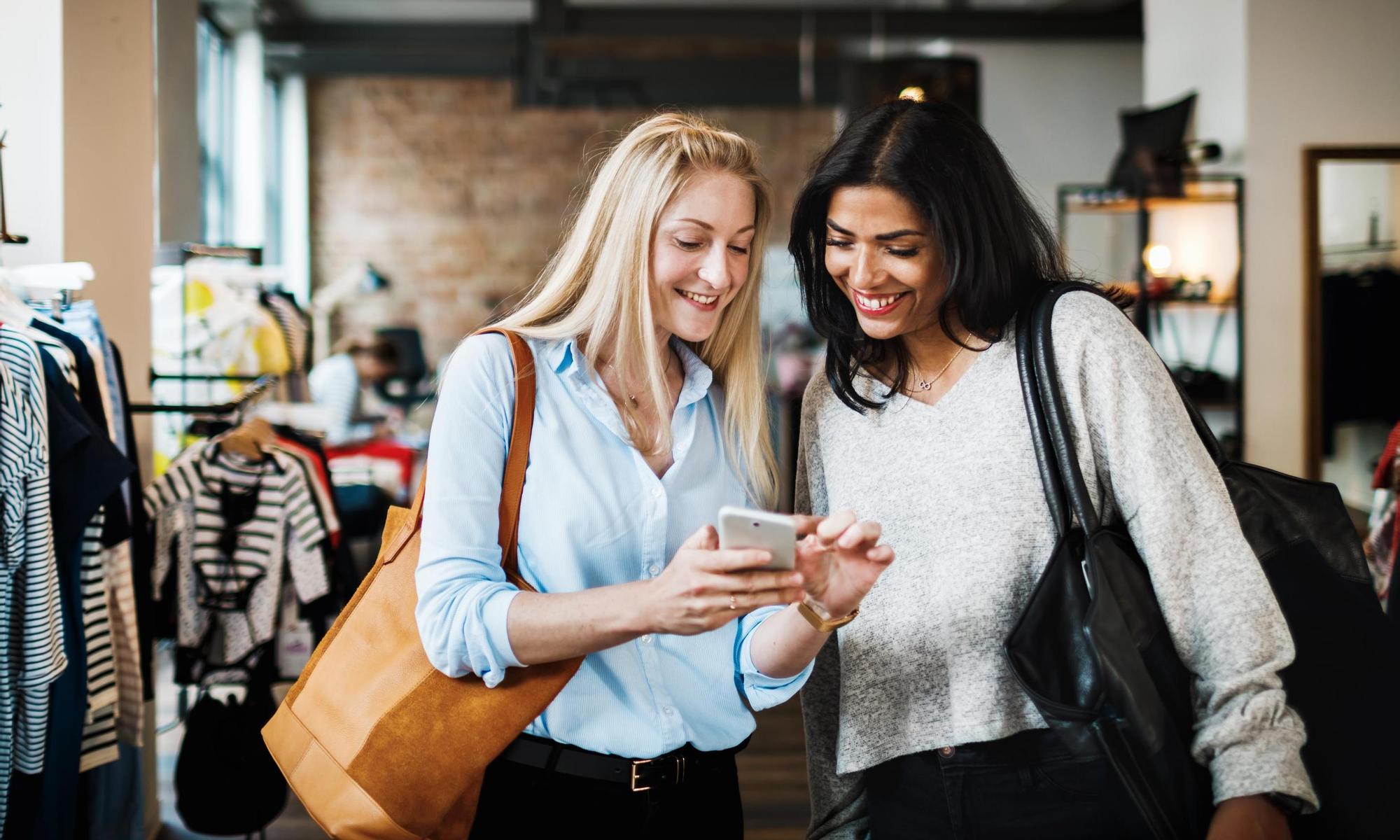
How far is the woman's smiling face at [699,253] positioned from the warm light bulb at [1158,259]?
15.2 ft

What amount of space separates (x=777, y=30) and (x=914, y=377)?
294 inches

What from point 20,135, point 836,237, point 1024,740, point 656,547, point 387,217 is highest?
point 387,217

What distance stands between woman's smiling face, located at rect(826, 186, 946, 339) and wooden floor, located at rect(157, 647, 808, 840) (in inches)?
85.6

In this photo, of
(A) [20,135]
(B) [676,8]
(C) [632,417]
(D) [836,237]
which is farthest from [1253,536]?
(B) [676,8]

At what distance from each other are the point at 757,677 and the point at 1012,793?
1.07ft

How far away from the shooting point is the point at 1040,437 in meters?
1.24

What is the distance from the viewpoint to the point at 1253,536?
4.18 ft

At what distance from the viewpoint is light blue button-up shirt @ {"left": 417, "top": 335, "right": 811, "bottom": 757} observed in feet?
3.95

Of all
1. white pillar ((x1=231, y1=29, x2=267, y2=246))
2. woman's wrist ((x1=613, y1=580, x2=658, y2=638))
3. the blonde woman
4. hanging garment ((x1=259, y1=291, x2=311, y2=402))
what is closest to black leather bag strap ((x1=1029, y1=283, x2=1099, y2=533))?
the blonde woman

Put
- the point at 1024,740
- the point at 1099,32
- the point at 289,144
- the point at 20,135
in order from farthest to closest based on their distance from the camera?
the point at 289,144
the point at 1099,32
the point at 20,135
the point at 1024,740

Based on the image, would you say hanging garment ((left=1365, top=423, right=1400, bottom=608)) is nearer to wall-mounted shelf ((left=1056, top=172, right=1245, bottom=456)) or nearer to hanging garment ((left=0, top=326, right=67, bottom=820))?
wall-mounted shelf ((left=1056, top=172, right=1245, bottom=456))

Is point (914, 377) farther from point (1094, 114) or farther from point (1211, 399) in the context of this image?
point (1094, 114)

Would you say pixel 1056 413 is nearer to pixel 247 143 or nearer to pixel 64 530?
pixel 64 530

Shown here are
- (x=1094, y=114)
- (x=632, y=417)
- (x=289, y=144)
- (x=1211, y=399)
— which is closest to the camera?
(x=632, y=417)
